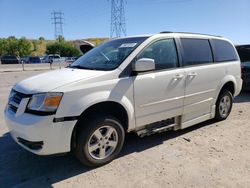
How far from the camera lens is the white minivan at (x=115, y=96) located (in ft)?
10.5

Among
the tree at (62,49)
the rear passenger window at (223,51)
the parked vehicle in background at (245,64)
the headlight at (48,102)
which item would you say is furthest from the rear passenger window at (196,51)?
the tree at (62,49)

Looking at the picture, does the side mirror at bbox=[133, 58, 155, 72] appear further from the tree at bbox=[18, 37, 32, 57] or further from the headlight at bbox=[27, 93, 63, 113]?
the tree at bbox=[18, 37, 32, 57]

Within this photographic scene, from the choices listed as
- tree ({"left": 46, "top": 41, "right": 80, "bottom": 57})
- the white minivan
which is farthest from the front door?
tree ({"left": 46, "top": 41, "right": 80, "bottom": 57})

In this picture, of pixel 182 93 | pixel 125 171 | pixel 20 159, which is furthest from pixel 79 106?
pixel 182 93

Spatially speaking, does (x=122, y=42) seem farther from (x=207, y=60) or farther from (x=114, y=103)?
(x=207, y=60)

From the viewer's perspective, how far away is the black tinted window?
13.4 ft

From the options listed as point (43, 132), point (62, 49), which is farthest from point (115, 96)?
point (62, 49)

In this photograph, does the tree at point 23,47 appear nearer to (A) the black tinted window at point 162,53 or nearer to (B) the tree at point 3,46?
(B) the tree at point 3,46

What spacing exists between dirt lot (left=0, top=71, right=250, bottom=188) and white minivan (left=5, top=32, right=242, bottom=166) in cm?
28

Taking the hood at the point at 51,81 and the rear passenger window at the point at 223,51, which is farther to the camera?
the rear passenger window at the point at 223,51

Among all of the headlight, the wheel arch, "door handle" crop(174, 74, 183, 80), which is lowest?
A: the wheel arch

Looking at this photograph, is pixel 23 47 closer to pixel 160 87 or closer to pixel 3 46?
pixel 3 46

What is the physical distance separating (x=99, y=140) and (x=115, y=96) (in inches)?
26.0

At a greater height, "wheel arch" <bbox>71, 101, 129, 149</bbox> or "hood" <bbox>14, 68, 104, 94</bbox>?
"hood" <bbox>14, 68, 104, 94</bbox>
